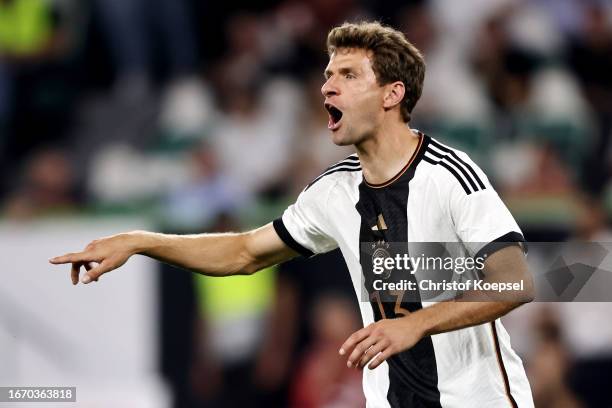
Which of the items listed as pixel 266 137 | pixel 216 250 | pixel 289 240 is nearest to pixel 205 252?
pixel 216 250

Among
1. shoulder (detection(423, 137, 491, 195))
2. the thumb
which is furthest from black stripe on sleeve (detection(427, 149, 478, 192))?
the thumb

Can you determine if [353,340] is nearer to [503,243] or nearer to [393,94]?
[503,243]

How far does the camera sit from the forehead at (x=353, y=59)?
5512 mm

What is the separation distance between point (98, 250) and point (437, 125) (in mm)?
5797

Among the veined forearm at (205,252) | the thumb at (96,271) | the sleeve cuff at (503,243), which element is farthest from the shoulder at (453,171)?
the thumb at (96,271)

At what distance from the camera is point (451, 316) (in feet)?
15.7

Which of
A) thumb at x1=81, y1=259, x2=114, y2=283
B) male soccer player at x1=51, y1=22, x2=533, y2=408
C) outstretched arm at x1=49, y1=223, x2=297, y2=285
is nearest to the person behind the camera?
male soccer player at x1=51, y1=22, x2=533, y2=408

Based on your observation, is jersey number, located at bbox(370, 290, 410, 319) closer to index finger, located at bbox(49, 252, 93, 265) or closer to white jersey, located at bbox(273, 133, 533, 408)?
white jersey, located at bbox(273, 133, 533, 408)

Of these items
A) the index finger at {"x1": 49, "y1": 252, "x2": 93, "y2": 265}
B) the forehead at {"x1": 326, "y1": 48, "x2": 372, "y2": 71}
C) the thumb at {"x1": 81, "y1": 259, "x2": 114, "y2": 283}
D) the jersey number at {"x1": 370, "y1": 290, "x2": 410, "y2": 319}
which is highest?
the forehead at {"x1": 326, "y1": 48, "x2": 372, "y2": 71}

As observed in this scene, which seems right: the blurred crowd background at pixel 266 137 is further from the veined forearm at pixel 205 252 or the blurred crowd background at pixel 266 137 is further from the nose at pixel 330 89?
the nose at pixel 330 89

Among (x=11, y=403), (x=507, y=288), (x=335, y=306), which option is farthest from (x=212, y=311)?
(x=507, y=288)

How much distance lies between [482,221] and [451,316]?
459 millimetres

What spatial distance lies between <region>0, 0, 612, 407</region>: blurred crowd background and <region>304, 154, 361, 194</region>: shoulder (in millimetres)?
3217

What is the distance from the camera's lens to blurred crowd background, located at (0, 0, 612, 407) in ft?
29.3
